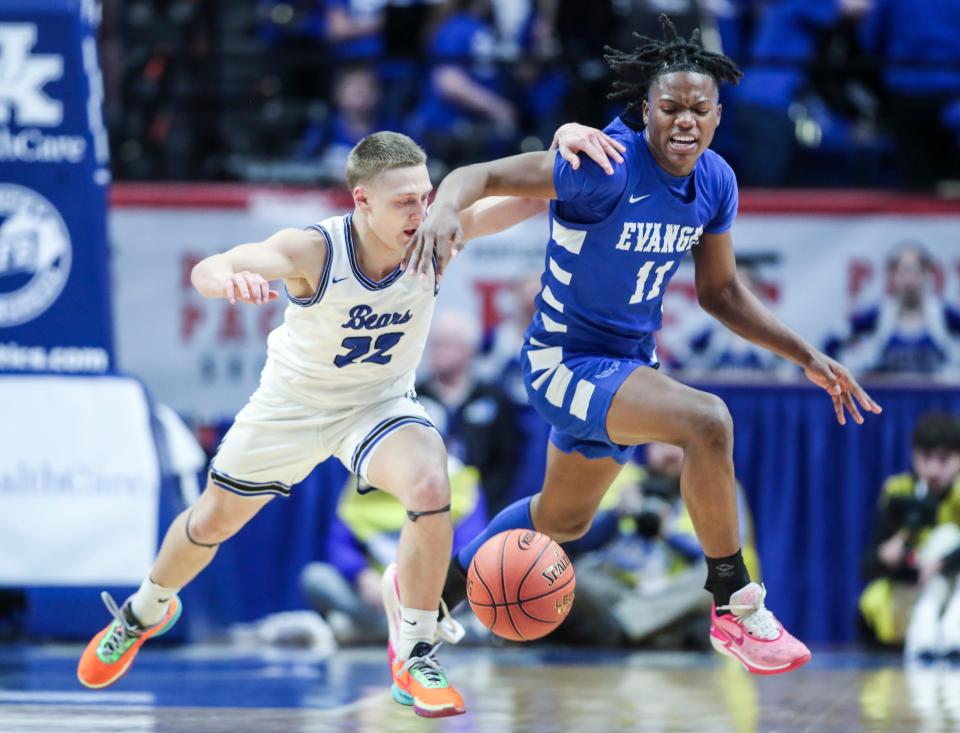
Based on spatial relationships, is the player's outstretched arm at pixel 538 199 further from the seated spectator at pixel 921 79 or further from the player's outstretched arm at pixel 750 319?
the seated spectator at pixel 921 79

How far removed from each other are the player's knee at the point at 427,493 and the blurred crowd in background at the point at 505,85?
5051mm

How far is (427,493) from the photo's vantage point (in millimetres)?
5660

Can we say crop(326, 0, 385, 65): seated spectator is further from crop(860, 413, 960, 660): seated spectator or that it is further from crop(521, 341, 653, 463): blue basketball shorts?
crop(521, 341, 653, 463): blue basketball shorts

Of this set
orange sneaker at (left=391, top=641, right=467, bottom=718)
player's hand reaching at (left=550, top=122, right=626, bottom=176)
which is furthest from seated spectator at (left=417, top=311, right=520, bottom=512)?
player's hand reaching at (left=550, top=122, right=626, bottom=176)

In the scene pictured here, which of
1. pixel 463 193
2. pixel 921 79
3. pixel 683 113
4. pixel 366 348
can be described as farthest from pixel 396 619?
pixel 921 79

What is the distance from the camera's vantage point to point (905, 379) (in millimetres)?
9578

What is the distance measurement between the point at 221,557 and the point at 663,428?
4.50 metres

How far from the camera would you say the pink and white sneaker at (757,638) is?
18.6ft

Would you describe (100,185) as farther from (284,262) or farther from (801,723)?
(801,723)

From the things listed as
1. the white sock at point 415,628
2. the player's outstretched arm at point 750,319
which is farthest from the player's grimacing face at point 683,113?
the white sock at point 415,628

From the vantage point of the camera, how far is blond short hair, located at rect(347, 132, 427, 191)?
5.71 meters

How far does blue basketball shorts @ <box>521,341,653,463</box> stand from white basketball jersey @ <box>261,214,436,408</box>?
473 mm

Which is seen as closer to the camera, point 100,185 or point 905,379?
point 100,185

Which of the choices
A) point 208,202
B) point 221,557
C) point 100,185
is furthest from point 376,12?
point 221,557
